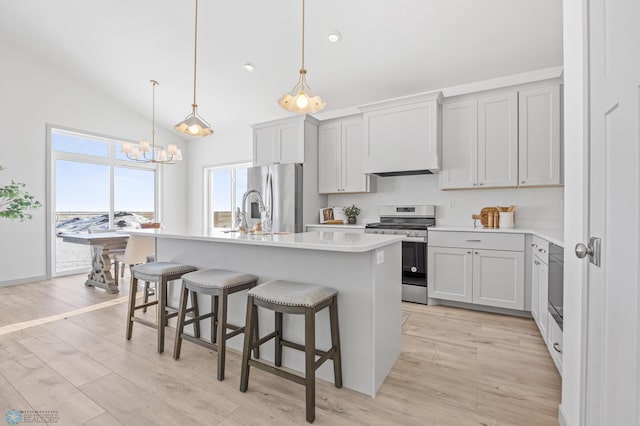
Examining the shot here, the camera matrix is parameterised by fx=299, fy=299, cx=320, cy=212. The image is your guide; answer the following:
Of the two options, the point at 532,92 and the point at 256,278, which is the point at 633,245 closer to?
the point at 256,278

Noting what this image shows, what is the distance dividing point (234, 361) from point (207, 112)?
4.60 m

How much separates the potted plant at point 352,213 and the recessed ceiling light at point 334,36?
220 cm

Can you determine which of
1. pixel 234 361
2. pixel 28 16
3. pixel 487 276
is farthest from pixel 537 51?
pixel 28 16

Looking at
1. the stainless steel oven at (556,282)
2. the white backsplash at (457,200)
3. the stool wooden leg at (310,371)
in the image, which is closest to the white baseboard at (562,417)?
the stainless steel oven at (556,282)

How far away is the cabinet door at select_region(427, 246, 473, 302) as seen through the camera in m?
3.23

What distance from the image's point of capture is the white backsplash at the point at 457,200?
333 cm

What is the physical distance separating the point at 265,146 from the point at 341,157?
1250 millimetres

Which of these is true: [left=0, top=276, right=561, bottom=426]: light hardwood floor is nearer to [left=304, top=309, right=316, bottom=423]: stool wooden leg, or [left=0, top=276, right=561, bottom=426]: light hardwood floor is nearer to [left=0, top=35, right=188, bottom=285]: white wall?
[left=304, top=309, right=316, bottom=423]: stool wooden leg

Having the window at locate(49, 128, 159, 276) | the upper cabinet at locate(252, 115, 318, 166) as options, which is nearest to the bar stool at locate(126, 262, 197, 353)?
the upper cabinet at locate(252, 115, 318, 166)

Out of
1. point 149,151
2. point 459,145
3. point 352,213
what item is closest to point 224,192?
point 149,151

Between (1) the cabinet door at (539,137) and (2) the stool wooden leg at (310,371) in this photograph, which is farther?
(1) the cabinet door at (539,137)

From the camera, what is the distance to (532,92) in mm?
3131

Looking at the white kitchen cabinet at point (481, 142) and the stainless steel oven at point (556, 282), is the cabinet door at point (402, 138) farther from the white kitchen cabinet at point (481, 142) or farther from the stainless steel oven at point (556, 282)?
the stainless steel oven at point (556, 282)

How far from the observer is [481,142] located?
11.1 feet
